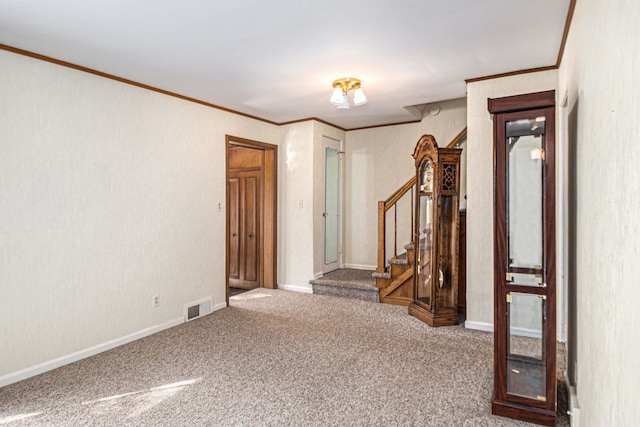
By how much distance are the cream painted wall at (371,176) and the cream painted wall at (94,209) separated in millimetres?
2512

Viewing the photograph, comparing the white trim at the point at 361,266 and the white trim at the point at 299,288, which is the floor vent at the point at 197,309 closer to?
the white trim at the point at 299,288

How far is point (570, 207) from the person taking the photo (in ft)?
8.29

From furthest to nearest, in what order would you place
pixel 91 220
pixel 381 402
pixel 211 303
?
pixel 211 303
pixel 91 220
pixel 381 402

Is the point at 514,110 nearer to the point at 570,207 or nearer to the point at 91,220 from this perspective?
the point at 570,207

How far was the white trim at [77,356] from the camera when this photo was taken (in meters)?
2.87

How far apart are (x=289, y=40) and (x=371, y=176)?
366 centimetres

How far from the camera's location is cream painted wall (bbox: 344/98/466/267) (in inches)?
235

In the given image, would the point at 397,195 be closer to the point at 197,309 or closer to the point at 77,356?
the point at 197,309

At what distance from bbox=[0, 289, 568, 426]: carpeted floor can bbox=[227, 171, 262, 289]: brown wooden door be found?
70.4 inches

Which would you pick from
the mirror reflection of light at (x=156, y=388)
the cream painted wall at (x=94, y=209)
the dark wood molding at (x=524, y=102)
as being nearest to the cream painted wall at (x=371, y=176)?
the cream painted wall at (x=94, y=209)

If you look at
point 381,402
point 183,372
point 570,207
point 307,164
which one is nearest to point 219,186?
point 307,164

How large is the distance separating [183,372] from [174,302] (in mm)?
1318

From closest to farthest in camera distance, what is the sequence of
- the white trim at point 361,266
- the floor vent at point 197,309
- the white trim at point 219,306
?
the floor vent at point 197,309 → the white trim at point 219,306 → the white trim at point 361,266

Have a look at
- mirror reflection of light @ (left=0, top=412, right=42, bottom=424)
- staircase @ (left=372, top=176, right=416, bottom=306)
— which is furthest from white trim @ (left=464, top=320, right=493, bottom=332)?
mirror reflection of light @ (left=0, top=412, right=42, bottom=424)
